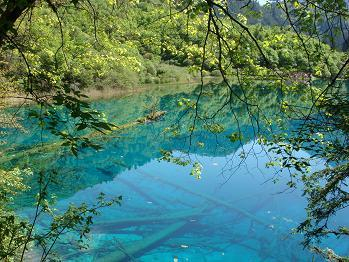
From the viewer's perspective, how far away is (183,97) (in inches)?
249

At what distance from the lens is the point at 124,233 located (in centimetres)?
A: 986

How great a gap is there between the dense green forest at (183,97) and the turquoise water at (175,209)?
340 millimetres

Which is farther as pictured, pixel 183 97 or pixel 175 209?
pixel 175 209

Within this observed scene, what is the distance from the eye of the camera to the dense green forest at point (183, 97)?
2553 millimetres

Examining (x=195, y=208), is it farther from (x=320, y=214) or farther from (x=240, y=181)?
(x=320, y=214)

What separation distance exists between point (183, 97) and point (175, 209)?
Answer: 19.5 ft

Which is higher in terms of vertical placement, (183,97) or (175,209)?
(175,209)

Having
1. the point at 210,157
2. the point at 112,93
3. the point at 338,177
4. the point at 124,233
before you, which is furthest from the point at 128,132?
the point at 338,177

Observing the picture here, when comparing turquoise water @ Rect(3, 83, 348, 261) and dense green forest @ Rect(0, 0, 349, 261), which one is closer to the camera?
dense green forest @ Rect(0, 0, 349, 261)

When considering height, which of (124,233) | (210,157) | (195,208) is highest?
(210,157)

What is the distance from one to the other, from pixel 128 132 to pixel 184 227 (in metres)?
10.8

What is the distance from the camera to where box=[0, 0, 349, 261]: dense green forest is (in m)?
2.55

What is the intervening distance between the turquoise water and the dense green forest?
1.12ft

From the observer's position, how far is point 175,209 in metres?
11.6
